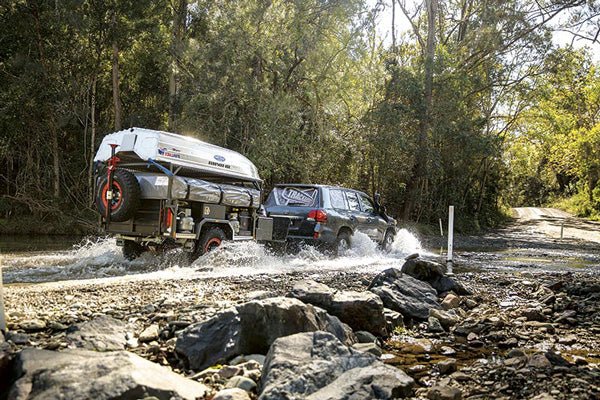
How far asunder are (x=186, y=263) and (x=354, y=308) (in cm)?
560

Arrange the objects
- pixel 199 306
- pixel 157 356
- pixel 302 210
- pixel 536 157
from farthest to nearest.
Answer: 1. pixel 536 157
2. pixel 302 210
3. pixel 199 306
4. pixel 157 356

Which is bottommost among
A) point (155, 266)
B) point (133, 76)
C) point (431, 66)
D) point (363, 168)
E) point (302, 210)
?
point (155, 266)

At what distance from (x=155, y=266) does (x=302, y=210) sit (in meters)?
3.59

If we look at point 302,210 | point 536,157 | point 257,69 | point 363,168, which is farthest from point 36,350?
point 536,157

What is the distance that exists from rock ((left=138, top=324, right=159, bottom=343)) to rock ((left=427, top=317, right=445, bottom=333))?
9.85 ft

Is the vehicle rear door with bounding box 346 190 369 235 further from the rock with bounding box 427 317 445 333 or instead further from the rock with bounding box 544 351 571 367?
the rock with bounding box 544 351 571 367

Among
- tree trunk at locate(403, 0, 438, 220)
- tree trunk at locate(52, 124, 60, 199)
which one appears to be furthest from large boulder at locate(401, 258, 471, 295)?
tree trunk at locate(403, 0, 438, 220)

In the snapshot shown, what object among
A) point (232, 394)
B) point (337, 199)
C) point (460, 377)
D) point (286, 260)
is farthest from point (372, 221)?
point (232, 394)

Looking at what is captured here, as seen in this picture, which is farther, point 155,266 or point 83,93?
point 83,93

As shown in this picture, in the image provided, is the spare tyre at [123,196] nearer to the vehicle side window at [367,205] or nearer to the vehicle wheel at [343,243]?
the vehicle wheel at [343,243]

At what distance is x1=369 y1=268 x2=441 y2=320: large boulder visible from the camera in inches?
243

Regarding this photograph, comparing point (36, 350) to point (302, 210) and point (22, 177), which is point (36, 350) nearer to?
point (302, 210)

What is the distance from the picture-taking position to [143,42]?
2200 centimetres

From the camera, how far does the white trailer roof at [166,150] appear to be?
31.0 feet
